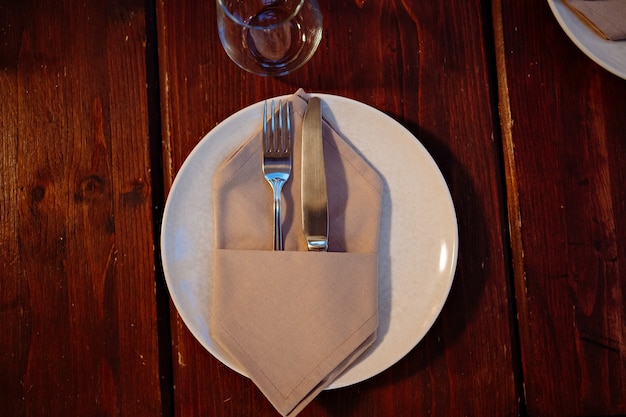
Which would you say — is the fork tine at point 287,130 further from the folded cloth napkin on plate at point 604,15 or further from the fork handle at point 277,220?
the folded cloth napkin on plate at point 604,15

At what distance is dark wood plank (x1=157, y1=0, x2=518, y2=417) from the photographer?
1.74ft

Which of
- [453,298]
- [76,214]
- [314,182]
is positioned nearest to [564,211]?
[453,298]

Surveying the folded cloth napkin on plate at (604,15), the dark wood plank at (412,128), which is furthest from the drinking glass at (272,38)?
the folded cloth napkin on plate at (604,15)

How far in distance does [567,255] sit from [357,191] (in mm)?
223

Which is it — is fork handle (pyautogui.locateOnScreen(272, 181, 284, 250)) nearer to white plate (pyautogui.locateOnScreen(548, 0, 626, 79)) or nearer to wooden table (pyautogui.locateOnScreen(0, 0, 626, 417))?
wooden table (pyautogui.locateOnScreen(0, 0, 626, 417))

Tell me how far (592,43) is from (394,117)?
0.68ft

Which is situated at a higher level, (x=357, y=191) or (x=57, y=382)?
(x=357, y=191)

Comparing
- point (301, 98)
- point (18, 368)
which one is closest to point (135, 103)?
point (301, 98)

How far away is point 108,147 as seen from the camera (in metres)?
0.57

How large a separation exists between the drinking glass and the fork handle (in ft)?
0.40

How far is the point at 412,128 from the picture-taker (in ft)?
1.86

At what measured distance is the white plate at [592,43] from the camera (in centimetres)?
53

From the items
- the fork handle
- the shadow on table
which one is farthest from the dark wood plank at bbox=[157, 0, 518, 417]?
the fork handle

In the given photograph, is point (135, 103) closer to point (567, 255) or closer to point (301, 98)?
point (301, 98)
